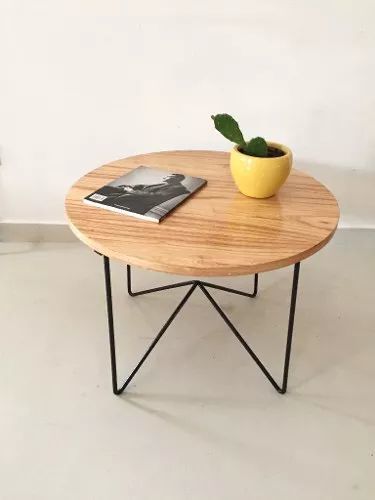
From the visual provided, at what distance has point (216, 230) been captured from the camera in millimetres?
1049

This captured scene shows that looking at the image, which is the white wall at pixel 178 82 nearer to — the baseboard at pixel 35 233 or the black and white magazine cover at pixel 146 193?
the baseboard at pixel 35 233

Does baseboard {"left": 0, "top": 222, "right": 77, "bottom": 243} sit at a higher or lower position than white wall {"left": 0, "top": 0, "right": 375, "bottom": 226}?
lower

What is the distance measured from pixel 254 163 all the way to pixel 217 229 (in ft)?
0.64

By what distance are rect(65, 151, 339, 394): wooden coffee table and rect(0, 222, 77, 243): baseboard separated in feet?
2.25

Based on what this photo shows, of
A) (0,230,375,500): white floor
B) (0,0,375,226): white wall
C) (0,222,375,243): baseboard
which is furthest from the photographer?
(0,222,375,243): baseboard

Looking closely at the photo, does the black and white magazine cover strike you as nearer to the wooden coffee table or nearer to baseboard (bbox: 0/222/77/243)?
the wooden coffee table

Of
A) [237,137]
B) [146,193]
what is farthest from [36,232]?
[237,137]

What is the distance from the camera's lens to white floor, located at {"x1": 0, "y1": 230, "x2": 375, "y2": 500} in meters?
1.08

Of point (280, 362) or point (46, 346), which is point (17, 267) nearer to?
point (46, 346)

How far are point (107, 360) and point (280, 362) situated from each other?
493 mm

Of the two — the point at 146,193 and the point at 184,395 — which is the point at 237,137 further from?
the point at 184,395

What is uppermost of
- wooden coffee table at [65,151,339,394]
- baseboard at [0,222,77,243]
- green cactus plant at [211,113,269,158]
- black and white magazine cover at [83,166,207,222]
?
green cactus plant at [211,113,269,158]

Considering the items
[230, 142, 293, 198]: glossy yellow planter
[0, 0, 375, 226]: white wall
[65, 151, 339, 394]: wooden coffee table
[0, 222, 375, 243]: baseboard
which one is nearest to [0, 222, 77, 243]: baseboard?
[0, 222, 375, 243]: baseboard

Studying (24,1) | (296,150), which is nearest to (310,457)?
(296,150)
